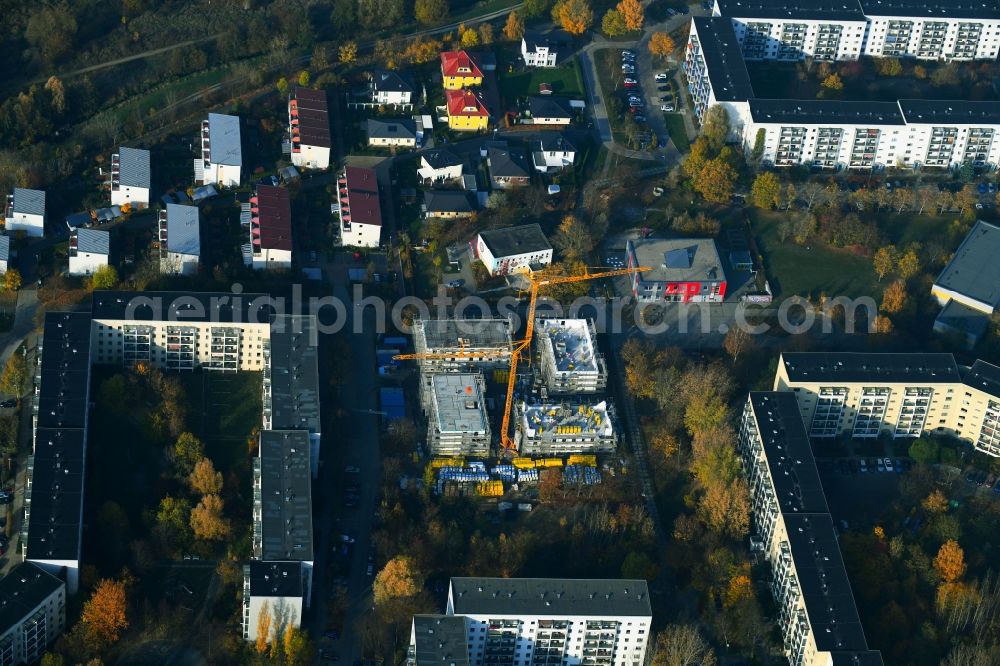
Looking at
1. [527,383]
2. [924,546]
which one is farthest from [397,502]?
[924,546]

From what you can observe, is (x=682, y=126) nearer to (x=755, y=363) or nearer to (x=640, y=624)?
(x=755, y=363)

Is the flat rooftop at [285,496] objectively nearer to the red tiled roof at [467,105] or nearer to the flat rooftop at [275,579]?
the flat rooftop at [275,579]

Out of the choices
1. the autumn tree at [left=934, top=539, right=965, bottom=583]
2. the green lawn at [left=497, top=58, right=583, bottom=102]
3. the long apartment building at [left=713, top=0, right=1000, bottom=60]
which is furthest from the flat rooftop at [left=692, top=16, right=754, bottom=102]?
the autumn tree at [left=934, top=539, right=965, bottom=583]

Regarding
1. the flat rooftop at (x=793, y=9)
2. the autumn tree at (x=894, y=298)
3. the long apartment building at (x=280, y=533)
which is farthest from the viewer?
the flat rooftop at (x=793, y=9)

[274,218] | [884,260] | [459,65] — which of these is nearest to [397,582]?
[274,218]

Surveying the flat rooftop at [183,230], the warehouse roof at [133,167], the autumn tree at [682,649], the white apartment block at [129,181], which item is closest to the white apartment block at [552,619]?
the autumn tree at [682,649]

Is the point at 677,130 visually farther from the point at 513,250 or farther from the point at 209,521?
the point at 209,521
